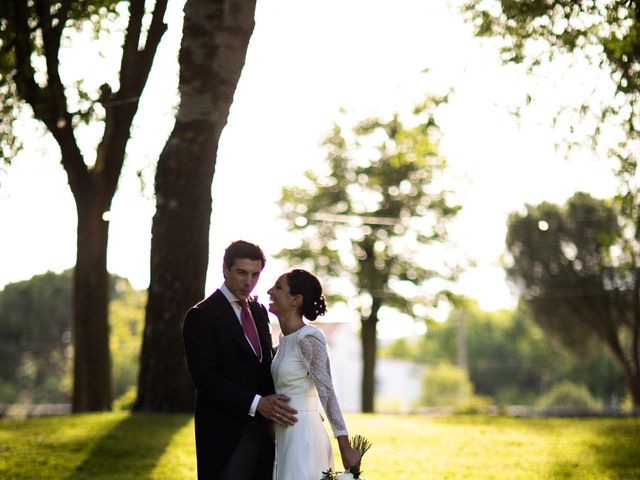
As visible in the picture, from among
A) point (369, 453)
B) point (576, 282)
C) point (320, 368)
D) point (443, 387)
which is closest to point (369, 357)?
point (576, 282)

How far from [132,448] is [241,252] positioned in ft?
19.2

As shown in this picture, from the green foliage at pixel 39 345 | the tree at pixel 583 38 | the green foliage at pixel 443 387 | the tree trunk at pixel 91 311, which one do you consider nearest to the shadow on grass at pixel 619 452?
the tree at pixel 583 38

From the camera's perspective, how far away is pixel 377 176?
3519 centimetres

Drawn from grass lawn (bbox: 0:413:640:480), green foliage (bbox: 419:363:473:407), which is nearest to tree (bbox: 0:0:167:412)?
grass lawn (bbox: 0:413:640:480)

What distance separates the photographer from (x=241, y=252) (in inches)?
247

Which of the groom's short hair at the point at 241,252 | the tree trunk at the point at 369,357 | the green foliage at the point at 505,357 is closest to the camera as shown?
the groom's short hair at the point at 241,252

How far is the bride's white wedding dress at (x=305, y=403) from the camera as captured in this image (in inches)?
245

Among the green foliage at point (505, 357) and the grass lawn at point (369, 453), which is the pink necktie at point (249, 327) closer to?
the grass lawn at point (369, 453)

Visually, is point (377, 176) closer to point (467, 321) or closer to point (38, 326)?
point (38, 326)

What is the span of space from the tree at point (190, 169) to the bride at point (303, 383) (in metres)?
7.03

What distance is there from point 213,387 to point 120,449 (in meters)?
5.69

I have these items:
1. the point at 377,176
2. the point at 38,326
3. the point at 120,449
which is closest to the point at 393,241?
the point at 377,176

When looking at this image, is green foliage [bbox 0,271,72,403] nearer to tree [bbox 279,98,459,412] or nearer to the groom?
tree [bbox 279,98,459,412]

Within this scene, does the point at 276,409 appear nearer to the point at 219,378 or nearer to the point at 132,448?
the point at 219,378
